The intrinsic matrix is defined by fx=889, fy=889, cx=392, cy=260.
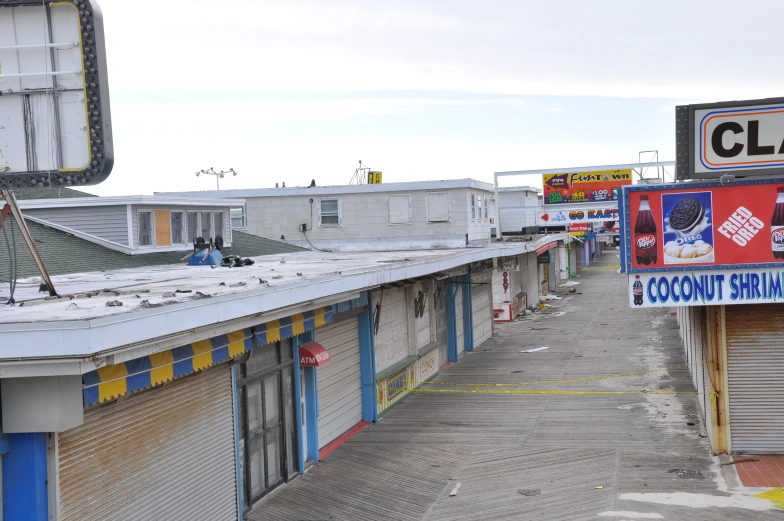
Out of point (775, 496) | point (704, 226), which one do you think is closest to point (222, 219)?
point (704, 226)

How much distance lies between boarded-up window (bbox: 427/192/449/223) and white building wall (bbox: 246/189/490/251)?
145 millimetres

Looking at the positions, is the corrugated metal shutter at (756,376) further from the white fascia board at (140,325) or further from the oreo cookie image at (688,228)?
the white fascia board at (140,325)

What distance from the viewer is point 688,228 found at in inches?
609

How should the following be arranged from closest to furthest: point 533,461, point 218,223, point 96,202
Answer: point 533,461, point 96,202, point 218,223

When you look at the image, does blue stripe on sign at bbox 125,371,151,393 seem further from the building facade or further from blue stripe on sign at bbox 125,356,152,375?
the building facade

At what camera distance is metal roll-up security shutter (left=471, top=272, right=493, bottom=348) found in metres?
33.7

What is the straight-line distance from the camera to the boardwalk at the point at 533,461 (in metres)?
13.8

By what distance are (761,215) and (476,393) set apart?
10.5 meters

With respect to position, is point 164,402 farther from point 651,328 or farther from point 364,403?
point 651,328

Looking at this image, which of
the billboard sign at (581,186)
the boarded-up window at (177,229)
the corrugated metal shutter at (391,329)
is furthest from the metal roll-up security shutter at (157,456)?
the billboard sign at (581,186)

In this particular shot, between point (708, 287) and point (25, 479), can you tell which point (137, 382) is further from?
point (708, 287)

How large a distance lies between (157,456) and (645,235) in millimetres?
9159

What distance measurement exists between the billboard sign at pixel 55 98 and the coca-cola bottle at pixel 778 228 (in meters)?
10.9

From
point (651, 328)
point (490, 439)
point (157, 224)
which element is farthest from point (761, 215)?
point (651, 328)
